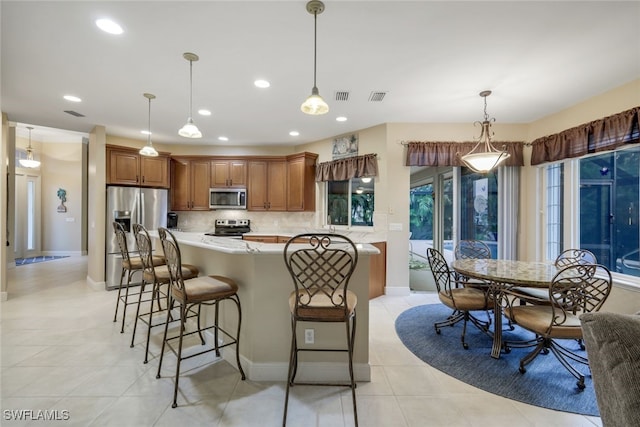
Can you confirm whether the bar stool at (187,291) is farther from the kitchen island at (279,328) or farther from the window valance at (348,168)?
the window valance at (348,168)

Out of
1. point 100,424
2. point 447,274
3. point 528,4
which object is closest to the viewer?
point 100,424

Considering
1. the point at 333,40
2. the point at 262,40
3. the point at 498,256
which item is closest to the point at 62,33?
the point at 262,40

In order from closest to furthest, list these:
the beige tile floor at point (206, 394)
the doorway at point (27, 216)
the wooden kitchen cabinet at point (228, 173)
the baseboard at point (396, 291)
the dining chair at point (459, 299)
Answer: the beige tile floor at point (206, 394) < the dining chair at point (459, 299) < the baseboard at point (396, 291) < the wooden kitchen cabinet at point (228, 173) < the doorway at point (27, 216)

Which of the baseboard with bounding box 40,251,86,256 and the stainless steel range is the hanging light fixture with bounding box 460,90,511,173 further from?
the baseboard with bounding box 40,251,86,256

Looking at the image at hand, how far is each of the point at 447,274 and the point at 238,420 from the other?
227 cm

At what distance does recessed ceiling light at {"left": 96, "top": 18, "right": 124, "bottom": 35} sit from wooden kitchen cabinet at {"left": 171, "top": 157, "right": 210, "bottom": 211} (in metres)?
3.52

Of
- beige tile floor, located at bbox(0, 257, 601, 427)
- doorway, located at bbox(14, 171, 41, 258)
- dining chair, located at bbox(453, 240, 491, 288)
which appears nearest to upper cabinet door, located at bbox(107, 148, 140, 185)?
beige tile floor, located at bbox(0, 257, 601, 427)

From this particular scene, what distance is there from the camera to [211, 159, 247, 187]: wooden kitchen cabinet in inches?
219

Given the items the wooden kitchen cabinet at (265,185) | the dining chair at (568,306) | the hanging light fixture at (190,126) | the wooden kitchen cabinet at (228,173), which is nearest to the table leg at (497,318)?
the dining chair at (568,306)

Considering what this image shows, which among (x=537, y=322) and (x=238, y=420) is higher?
(x=537, y=322)

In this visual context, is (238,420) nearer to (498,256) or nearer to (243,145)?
(498,256)

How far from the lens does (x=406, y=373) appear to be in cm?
221

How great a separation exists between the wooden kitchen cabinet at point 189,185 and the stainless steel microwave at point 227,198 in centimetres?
14

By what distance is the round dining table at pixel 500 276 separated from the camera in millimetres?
2277
